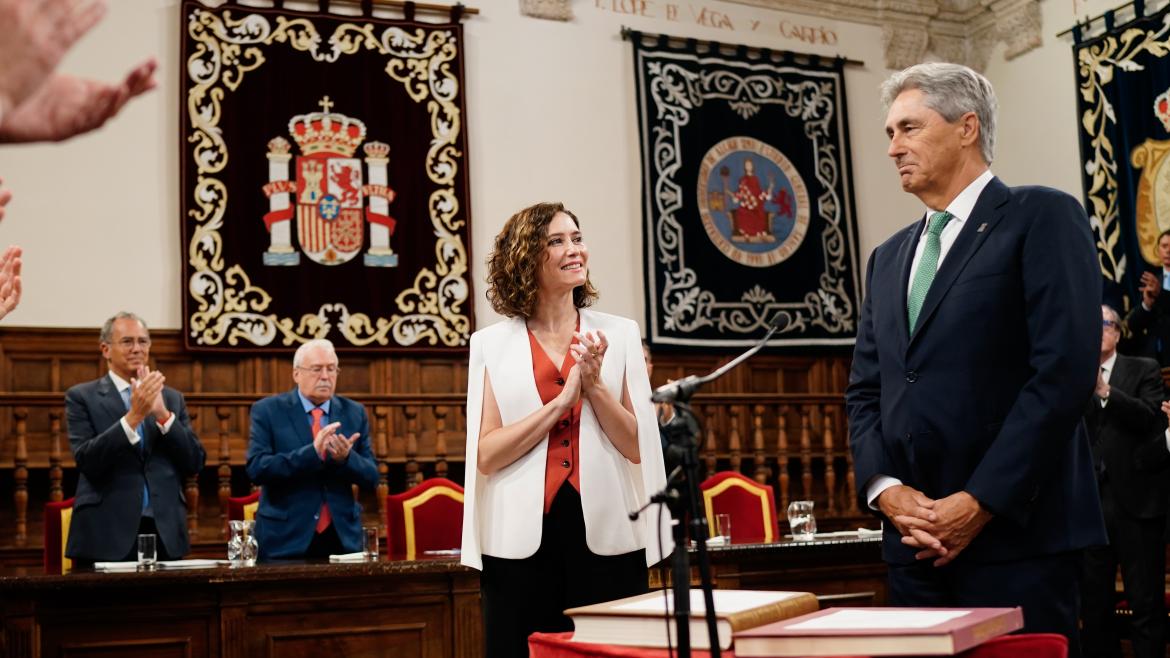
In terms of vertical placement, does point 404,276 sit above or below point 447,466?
above

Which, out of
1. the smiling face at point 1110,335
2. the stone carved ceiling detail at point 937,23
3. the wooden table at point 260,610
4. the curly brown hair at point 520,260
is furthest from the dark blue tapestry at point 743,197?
the curly brown hair at point 520,260

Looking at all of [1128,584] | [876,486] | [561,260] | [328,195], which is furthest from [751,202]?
[876,486]

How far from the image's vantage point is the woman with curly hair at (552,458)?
7.86 ft

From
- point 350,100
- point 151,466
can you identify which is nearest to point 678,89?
point 350,100

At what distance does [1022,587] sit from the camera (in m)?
1.83

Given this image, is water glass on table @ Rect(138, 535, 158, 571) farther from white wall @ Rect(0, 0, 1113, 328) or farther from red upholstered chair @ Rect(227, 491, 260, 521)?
white wall @ Rect(0, 0, 1113, 328)

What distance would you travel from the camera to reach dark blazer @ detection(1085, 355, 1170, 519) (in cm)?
557

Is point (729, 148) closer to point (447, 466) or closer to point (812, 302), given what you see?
point (812, 302)

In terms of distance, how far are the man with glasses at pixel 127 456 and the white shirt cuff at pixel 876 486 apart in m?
3.31

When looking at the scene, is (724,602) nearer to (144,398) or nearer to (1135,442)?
(144,398)

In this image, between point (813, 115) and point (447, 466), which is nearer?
point (447, 466)

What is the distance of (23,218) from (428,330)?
2.46 m

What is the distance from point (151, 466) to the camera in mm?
4852

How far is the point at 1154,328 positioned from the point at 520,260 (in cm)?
599
